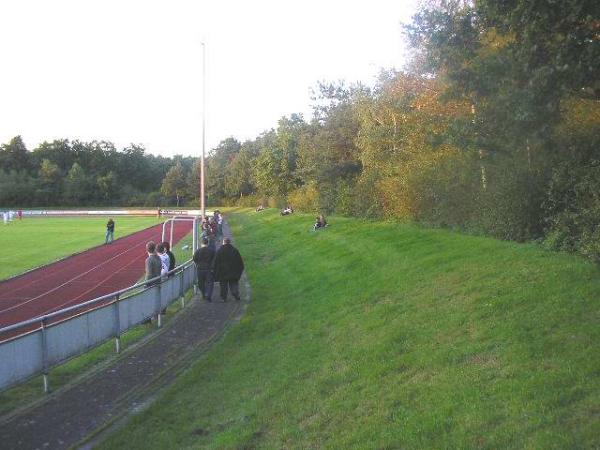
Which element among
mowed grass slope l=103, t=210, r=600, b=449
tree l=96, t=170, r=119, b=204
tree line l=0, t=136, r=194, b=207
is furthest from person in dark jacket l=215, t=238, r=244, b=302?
tree l=96, t=170, r=119, b=204

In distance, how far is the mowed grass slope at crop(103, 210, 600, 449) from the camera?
16.2 ft

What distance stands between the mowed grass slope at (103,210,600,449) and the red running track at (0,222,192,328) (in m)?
7.39

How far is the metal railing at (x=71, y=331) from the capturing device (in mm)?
7152

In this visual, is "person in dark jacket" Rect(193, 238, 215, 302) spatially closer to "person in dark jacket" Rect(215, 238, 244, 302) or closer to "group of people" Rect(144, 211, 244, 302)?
"group of people" Rect(144, 211, 244, 302)

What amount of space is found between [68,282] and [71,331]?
13690 mm

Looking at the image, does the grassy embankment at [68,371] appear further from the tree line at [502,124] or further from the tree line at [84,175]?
the tree line at [84,175]

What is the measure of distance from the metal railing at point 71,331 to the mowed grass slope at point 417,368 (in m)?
1.66

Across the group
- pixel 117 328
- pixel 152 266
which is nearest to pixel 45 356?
pixel 117 328

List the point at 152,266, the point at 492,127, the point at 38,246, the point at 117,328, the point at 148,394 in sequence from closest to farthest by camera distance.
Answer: the point at 148,394, the point at 117,328, the point at 152,266, the point at 492,127, the point at 38,246

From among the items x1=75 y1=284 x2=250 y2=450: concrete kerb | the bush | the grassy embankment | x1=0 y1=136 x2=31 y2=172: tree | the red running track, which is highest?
x1=0 y1=136 x2=31 y2=172: tree

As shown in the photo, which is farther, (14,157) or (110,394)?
(14,157)

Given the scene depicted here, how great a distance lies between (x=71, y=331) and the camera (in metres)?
8.53

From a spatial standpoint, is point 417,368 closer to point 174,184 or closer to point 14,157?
point 174,184

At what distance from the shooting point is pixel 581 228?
1048 centimetres
